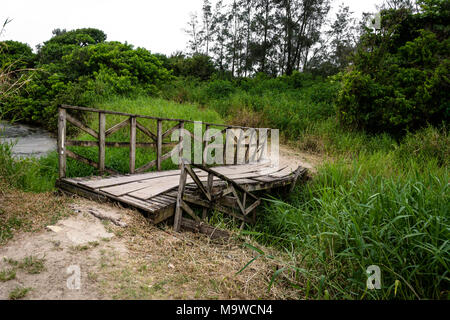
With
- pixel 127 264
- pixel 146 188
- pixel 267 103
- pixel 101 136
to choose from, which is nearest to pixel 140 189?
pixel 146 188

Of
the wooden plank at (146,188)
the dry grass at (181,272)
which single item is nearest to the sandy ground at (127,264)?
the dry grass at (181,272)

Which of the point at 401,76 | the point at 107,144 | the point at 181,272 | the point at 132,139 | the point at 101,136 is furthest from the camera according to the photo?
the point at 401,76

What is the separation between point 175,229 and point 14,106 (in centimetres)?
323

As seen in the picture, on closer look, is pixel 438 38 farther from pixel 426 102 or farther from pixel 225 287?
pixel 225 287

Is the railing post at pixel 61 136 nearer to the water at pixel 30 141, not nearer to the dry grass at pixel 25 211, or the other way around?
the dry grass at pixel 25 211

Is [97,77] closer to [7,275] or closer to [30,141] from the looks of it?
[30,141]

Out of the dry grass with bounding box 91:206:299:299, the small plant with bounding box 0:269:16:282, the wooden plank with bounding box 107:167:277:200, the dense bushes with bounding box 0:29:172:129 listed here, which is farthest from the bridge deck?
the dense bushes with bounding box 0:29:172:129

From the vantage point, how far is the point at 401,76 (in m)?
10.1

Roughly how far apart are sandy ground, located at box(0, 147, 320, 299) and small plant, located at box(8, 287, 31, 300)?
1.1 inches

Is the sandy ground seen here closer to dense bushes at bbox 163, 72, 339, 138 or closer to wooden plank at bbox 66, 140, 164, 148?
wooden plank at bbox 66, 140, 164, 148

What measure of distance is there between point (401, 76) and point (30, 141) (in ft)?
50.2

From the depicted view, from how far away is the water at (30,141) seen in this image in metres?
8.91

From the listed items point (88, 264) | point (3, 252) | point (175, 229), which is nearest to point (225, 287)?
point (88, 264)
